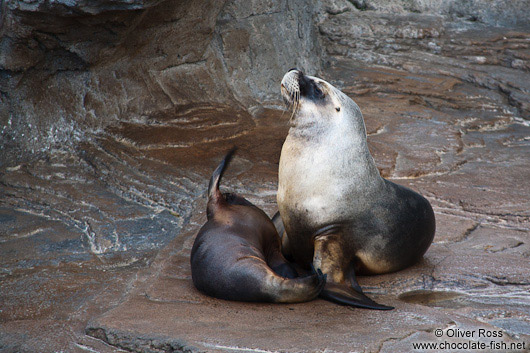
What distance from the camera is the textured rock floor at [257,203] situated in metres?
3.10

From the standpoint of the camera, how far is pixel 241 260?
377cm

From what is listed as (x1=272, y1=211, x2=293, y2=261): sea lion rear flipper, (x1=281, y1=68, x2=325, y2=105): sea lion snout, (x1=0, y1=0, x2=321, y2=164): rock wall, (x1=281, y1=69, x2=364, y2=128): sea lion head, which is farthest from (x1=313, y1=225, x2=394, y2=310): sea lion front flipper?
(x1=0, y1=0, x2=321, y2=164): rock wall

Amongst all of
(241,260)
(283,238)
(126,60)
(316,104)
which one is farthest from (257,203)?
(126,60)

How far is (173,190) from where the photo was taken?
19.3 feet

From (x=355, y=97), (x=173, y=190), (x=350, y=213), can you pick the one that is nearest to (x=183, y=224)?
(x=173, y=190)

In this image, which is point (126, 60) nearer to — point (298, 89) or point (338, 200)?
point (298, 89)

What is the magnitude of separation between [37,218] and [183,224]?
4.05 ft

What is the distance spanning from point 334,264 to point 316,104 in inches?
43.7

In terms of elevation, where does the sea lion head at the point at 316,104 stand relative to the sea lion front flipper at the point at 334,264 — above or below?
above

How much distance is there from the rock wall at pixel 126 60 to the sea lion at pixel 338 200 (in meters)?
3.08

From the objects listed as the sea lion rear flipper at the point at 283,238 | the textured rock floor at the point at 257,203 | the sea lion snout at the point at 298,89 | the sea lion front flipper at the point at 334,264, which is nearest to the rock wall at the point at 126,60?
the textured rock floor at the point at 257,203

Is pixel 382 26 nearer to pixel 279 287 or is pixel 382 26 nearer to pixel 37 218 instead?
pixel 37 218

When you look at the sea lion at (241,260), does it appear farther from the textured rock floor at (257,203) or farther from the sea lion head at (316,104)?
the sea lion head at (316,104)

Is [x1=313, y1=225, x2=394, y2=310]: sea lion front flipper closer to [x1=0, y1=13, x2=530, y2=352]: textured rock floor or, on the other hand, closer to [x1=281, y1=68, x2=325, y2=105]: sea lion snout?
[x1=0, y1=13, x2=530, y2=352]: textured rock floor
